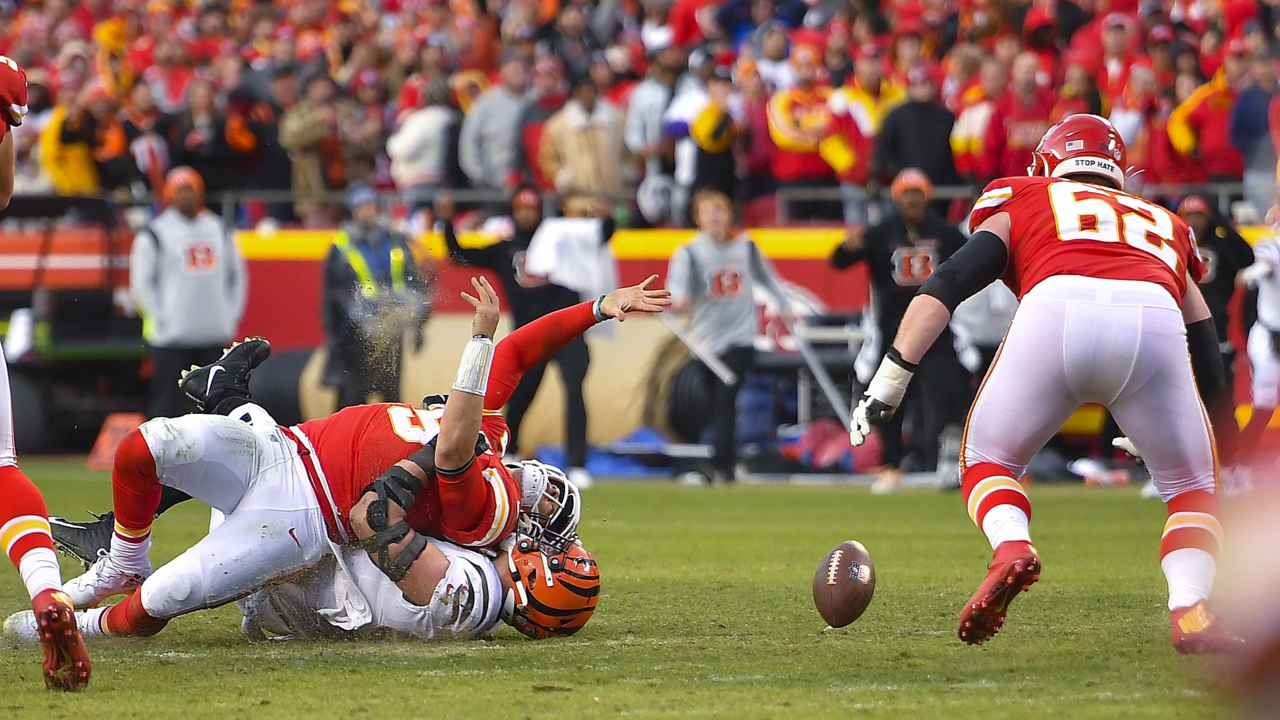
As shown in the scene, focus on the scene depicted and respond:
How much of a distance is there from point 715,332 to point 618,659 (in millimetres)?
8044

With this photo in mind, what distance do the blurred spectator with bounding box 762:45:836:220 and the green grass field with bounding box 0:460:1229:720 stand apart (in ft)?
22.5

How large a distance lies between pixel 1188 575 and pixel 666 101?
1111 centimetres

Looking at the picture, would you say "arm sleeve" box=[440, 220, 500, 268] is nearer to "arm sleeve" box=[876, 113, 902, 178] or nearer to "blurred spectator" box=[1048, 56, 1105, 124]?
"arm sleeve" box=[876, 113, 902, 178]

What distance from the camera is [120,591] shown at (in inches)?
235

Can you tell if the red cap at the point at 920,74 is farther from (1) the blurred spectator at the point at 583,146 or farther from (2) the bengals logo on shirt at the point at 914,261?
(1) the blurred spectator at the point at 583,146

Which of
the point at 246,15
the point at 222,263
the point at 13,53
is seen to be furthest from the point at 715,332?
the point at 13,53

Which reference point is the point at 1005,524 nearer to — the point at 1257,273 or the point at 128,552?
the point at 128,552

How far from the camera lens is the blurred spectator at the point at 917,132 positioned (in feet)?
46.3

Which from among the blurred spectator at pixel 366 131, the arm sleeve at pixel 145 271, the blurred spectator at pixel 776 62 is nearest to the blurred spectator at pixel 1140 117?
the blurred spectator at pixel 776 62

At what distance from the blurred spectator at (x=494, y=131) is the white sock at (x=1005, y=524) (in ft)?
37.6

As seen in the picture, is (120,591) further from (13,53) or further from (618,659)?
(13,53)

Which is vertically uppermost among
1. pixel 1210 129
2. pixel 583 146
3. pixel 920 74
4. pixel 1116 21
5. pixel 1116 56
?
pixel 1116 21

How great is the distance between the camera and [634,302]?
5.93 metres

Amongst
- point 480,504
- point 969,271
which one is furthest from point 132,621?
point 969,271
